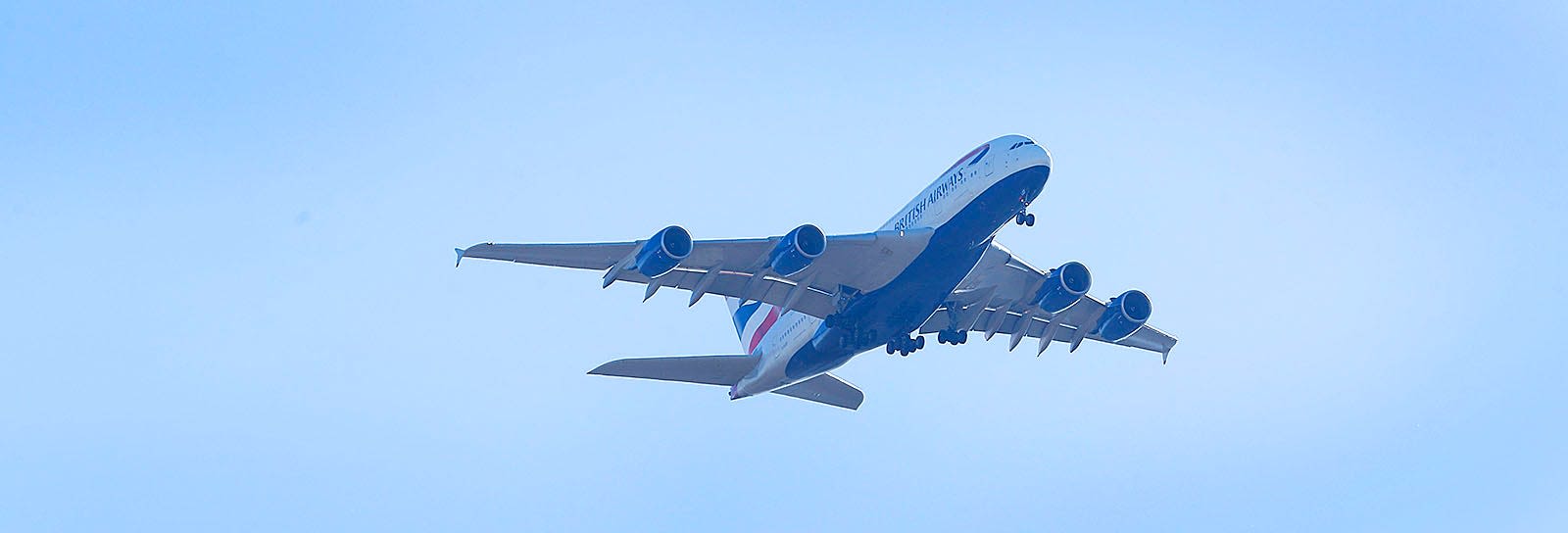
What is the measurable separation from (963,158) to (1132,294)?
8.19 m

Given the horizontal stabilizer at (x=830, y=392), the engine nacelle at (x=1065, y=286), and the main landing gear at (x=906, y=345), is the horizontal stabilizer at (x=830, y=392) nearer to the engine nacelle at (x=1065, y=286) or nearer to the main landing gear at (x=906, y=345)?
the main landing gear at (x=906, y=345)

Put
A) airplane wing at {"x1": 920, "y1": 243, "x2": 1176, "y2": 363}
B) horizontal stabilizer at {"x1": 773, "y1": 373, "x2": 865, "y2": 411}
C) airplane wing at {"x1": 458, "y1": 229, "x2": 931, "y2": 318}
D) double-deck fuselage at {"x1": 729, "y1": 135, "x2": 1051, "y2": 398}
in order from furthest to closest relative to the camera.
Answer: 1. horizontal stabilizer at {"x1": 773, "y1": 373, "x2": 865, "y2": 411}
2. airplane wing at {"x1": 920, "y1": 243, "x2": 1176, "y2": 363}
3. double-deck fuselage at {"x1": 729, "y1": 135, "x2": 1051, "y2": 398}
4. airplane wing at {"x1": 458, "y1": 229, "x2": 931, "y2": 318}

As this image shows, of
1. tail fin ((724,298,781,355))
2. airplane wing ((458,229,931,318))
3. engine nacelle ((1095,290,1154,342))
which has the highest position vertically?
tail fin ((724,298,781,355))

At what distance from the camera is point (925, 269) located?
137 feet

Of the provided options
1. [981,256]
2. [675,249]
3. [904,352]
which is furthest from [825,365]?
[675,249]

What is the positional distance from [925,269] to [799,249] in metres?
3.76

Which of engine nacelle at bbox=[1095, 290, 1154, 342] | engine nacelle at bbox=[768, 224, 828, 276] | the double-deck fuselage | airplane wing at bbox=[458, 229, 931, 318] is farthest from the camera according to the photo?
engine nacelle at bbox=[1095, 290, 1154, 342]

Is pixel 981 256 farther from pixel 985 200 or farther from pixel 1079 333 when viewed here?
pixel 1079 333

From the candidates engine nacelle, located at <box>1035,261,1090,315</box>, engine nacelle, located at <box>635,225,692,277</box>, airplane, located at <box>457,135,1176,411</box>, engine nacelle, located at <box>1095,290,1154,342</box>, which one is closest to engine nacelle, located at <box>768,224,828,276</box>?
airplane, located at <box>457,135,1176,411</box>

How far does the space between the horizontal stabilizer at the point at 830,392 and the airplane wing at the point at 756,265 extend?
527cm

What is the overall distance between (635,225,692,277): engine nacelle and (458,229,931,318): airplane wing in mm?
338

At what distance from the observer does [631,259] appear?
39562 mm

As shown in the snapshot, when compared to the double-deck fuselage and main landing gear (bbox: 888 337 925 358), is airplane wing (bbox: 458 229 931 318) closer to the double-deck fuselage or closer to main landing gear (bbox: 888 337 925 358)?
the double-deck fuselage

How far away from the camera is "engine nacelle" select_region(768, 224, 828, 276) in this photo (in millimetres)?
40062
